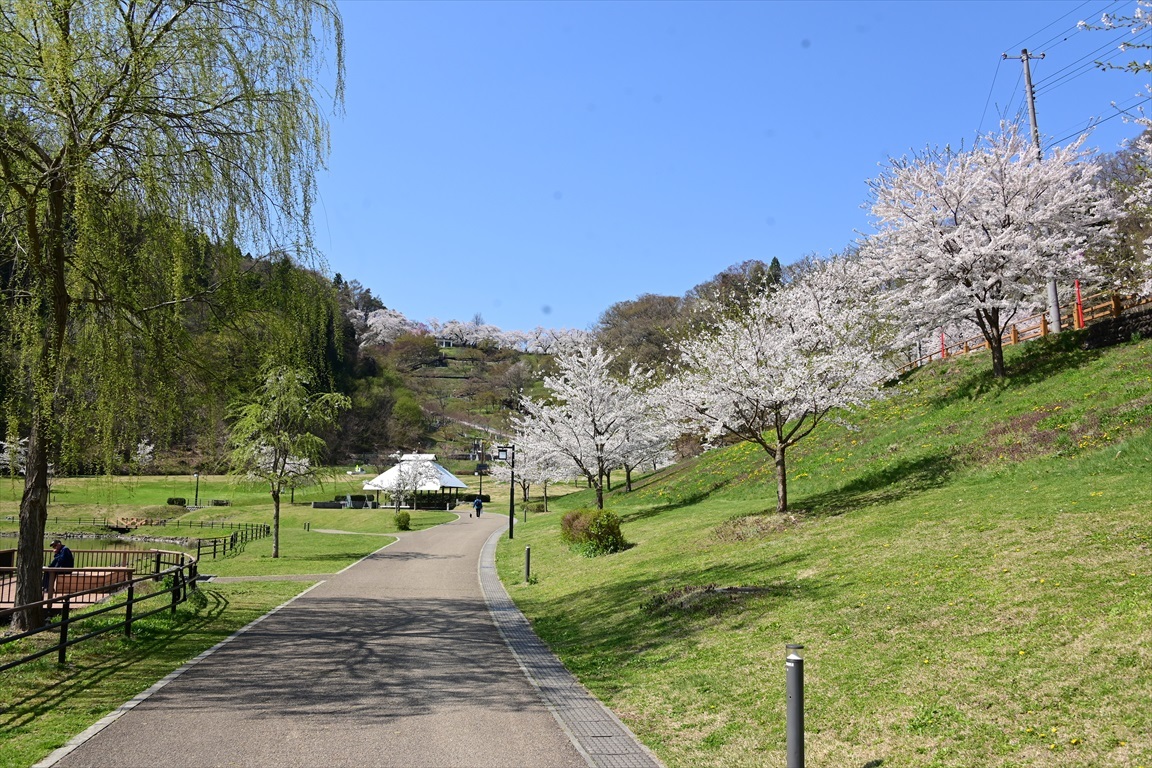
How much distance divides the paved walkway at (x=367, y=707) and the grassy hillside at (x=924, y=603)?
75cm

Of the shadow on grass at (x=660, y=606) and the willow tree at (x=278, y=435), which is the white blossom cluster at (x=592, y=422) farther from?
the shadow on grass at (x=660, y=606)

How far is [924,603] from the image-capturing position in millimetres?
9141

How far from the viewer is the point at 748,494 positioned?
89.6ft

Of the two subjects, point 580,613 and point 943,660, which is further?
point 580,613

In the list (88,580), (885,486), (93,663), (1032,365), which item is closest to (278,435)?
(88,580)

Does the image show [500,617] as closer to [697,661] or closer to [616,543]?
[697,661]

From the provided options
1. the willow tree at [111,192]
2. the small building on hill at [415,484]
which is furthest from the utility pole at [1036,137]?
the small building on hill at [415,484]

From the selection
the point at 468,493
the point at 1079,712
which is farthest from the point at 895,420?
the point at 468,493

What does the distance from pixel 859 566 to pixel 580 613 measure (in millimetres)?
5029

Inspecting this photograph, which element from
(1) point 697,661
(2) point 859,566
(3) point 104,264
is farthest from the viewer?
(2) point 859,566

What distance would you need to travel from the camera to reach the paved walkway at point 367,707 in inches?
249

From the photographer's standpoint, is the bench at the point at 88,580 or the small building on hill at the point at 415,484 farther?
the small building on hill at the point at 415,484

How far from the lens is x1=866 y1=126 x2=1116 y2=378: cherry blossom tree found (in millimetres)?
24500

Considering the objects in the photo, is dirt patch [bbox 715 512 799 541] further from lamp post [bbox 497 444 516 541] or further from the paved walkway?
lamp post [bbox 497 444 516 541]
